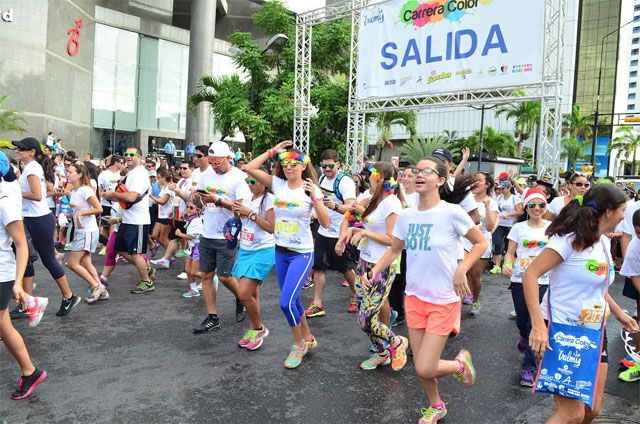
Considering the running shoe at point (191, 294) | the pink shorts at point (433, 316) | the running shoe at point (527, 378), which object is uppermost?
the pink shorts at point (433, 316)

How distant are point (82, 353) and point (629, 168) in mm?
86401

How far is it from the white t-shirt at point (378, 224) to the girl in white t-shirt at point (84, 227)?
12.2 feet

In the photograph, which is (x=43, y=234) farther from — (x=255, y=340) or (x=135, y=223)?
(x=255, y=340)

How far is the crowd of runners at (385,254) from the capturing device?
9.14 feet

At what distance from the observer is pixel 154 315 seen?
6.24m

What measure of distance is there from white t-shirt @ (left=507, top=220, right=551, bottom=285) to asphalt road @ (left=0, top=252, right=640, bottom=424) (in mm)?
957

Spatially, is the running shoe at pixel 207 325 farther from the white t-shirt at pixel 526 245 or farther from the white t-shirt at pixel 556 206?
the white t-shirt at pixel 556 206

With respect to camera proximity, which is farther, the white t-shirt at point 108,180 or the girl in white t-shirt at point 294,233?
the white t-shirt at point 108,180

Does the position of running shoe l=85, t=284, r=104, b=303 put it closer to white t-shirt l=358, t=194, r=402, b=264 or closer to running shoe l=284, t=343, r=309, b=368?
running shoe l=284, t=343, r=309, b=368

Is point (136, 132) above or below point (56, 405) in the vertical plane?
above

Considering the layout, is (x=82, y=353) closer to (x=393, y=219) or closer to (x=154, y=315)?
(x=154, y=315)

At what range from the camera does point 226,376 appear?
14.4 feet

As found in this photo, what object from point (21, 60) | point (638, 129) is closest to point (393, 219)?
point (21, 60)

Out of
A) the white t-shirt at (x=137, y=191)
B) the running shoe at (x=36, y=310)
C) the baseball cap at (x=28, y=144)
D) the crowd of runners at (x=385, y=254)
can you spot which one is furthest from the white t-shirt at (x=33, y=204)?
the running shoe at (x=36, y=310)
